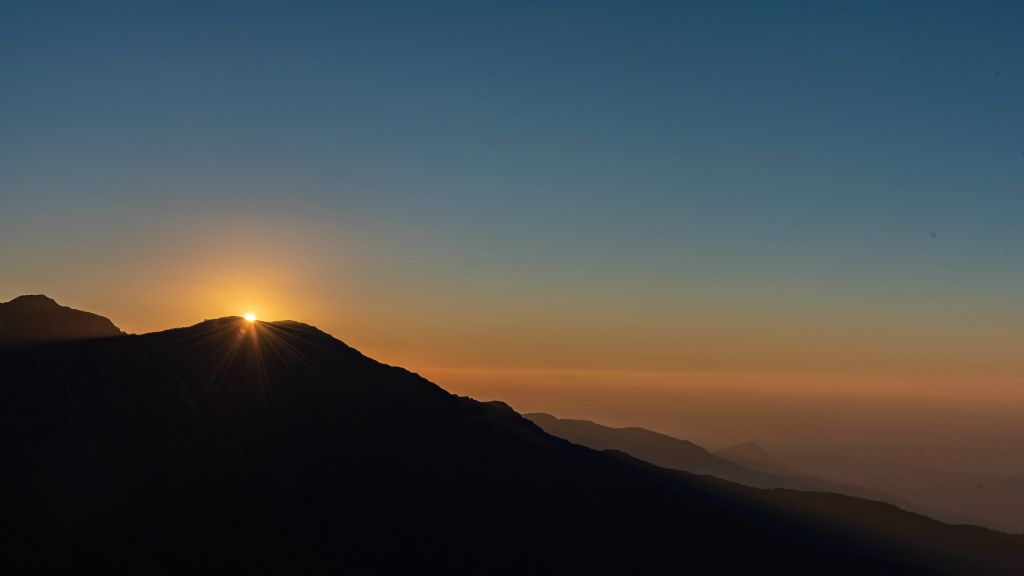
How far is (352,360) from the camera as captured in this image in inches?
3295

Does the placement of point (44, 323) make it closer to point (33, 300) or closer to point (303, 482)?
point (33, 300)

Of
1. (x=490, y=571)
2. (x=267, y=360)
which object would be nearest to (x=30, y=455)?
(x=267, y=360)

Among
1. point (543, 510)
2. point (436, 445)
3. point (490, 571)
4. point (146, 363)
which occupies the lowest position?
point (490, 571)

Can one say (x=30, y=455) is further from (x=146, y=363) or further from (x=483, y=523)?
(x=483, y=523)

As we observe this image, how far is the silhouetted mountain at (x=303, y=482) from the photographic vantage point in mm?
53500

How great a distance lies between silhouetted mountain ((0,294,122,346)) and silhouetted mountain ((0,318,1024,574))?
2.39 metres

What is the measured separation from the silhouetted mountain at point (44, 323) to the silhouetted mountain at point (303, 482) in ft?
7.85

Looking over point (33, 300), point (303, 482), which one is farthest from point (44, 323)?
point (303, 482)

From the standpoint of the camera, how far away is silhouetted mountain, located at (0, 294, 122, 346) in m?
68.3

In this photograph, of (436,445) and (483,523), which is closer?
(483,523)

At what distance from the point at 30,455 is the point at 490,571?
118 ft

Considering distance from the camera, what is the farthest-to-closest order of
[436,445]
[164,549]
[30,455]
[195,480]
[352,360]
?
[352,360], [436,445], [195,480], [30,455], [164,549]

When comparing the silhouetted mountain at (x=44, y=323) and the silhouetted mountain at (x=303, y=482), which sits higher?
the silhouetted mountain at (x=44, y=323)

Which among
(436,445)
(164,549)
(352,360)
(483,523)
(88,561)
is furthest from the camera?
(352,360)
